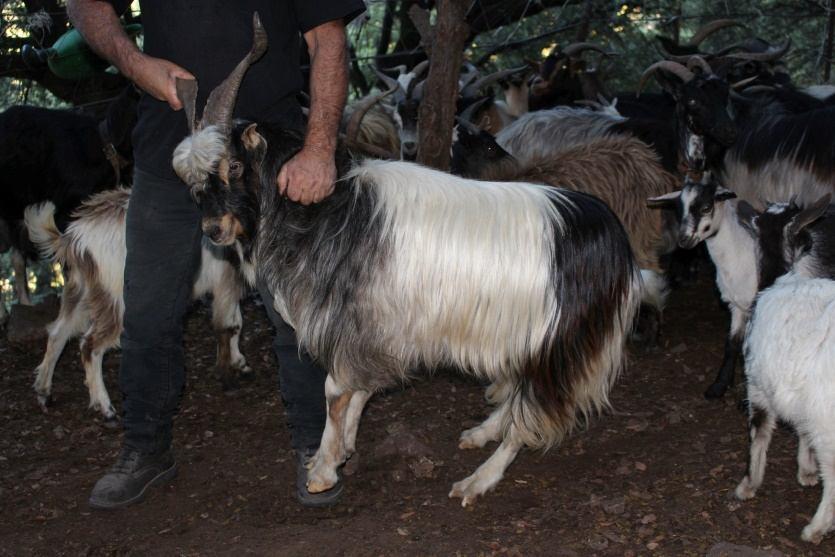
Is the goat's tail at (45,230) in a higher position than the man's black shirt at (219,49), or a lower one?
lower

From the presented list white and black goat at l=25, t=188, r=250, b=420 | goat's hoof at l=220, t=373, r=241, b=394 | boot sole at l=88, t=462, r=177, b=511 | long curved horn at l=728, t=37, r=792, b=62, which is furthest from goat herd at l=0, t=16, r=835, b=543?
long curved horn at l=728, t=37, r=792, b=62

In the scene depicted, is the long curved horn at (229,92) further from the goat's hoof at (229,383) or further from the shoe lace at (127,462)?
the goat's hoof at (229,383)

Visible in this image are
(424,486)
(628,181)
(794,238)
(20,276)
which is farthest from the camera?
(20,276)

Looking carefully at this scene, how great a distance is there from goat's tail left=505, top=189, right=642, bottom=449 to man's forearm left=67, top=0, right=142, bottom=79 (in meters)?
1.87

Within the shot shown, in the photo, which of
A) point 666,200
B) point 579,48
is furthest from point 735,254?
point 579,48

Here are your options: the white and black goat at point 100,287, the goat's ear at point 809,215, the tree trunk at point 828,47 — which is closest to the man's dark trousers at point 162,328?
the white and black goat at point 100,287

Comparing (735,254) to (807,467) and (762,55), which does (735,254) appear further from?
(762,55)

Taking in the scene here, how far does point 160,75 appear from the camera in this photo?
3578 mm

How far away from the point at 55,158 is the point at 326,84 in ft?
13.5

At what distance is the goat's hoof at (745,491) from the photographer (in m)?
3.76

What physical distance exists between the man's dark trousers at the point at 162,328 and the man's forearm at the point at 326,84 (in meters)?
0.67

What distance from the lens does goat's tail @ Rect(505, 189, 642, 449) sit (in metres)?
3.72

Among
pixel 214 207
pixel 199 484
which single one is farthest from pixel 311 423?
pixel 214 207

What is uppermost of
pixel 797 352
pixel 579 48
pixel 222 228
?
pixel 579 48
